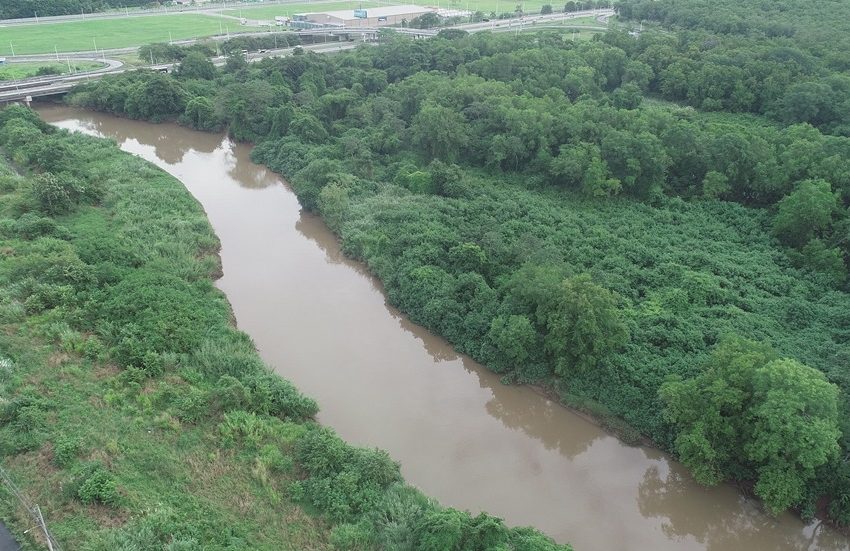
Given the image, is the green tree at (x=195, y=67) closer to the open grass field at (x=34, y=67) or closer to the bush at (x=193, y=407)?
the open grass field at (x=34, y=67)

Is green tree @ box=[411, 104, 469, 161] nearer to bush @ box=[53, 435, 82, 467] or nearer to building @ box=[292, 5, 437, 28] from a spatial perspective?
bush @ box=[53, 435, 82, 467]

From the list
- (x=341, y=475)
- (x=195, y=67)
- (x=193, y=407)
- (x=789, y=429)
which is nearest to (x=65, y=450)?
(x=193, y=407)

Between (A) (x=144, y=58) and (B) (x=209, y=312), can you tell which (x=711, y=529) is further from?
(A) (x=144, y=58)

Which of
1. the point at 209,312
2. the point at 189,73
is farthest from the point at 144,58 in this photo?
the point at 209,312

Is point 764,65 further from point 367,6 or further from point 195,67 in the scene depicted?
point 367,6

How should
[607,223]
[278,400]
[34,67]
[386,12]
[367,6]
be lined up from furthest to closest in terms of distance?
[367,6], [386,12], [34,67], [607,223], [278,400]

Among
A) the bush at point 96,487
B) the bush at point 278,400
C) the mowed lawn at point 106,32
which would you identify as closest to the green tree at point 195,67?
the mowed lawn at point 106,32
